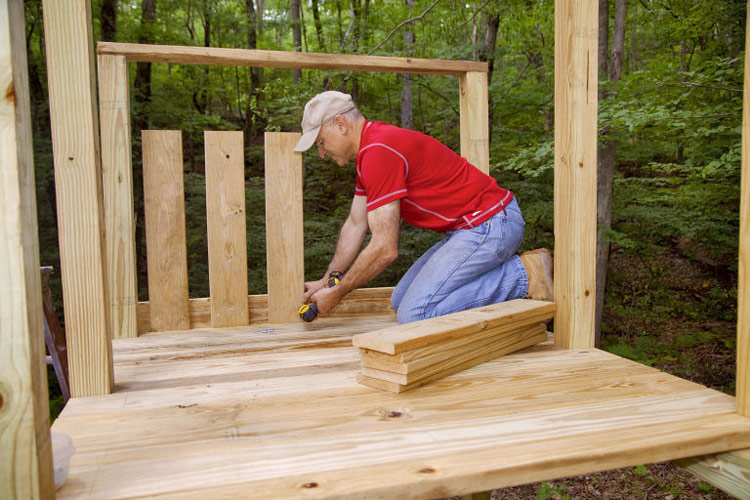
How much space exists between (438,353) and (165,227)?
153 cm

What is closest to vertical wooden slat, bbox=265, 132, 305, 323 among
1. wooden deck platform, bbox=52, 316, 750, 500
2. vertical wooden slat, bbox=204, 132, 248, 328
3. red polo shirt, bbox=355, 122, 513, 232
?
vertical wooden slat, bbox=204, 132, 248, 328

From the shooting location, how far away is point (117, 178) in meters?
2.39

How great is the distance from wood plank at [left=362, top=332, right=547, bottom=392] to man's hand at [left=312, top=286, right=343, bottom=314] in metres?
0.82

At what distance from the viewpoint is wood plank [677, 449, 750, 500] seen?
1.31 m

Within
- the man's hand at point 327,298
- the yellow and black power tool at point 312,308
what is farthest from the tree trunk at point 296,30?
the man's hand at point 327,298

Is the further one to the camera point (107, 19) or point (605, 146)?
point (107, 19)

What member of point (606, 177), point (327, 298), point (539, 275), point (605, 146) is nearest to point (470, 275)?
point (539, 275)

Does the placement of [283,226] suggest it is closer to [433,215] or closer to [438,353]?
[433,215]

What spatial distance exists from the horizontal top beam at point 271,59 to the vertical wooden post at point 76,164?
961 millimetres

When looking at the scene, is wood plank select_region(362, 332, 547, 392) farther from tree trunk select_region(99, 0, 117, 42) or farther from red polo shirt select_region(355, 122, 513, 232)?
tree trunk select_region(99, 0, 117, 42)

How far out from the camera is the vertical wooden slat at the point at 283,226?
2633 mm

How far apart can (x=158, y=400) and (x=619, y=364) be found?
5.16 feet

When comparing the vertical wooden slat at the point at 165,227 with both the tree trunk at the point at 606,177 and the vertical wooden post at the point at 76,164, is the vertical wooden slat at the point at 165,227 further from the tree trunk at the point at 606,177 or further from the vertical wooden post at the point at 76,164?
the tree trunk at the point at 606,177

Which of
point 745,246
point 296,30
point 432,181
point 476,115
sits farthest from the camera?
point 296,30
